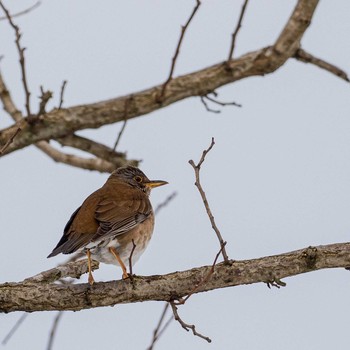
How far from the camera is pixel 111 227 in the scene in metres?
7.52

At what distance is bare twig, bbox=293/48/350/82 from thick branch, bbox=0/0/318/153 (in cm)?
13

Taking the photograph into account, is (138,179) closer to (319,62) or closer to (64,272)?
(64,272)

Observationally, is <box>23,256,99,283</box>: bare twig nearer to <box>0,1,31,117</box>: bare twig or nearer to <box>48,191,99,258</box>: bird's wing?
<box>48,191,99,258</box>: bird's wing

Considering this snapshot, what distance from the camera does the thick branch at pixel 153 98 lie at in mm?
8281

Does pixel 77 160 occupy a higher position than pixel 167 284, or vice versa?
pixel 77 160

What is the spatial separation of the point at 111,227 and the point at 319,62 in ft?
8.63

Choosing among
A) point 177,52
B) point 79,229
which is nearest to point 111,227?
point 79,229

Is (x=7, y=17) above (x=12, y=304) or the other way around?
above

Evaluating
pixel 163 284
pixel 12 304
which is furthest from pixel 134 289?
pixel 12 304

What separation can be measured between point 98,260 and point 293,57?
2.72 metres

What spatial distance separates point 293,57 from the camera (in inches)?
330

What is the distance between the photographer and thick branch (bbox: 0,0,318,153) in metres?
8.28

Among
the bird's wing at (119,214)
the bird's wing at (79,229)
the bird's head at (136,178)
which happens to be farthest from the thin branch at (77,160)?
the bird's wing at (79,229)

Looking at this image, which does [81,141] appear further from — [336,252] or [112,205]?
[336,252]
